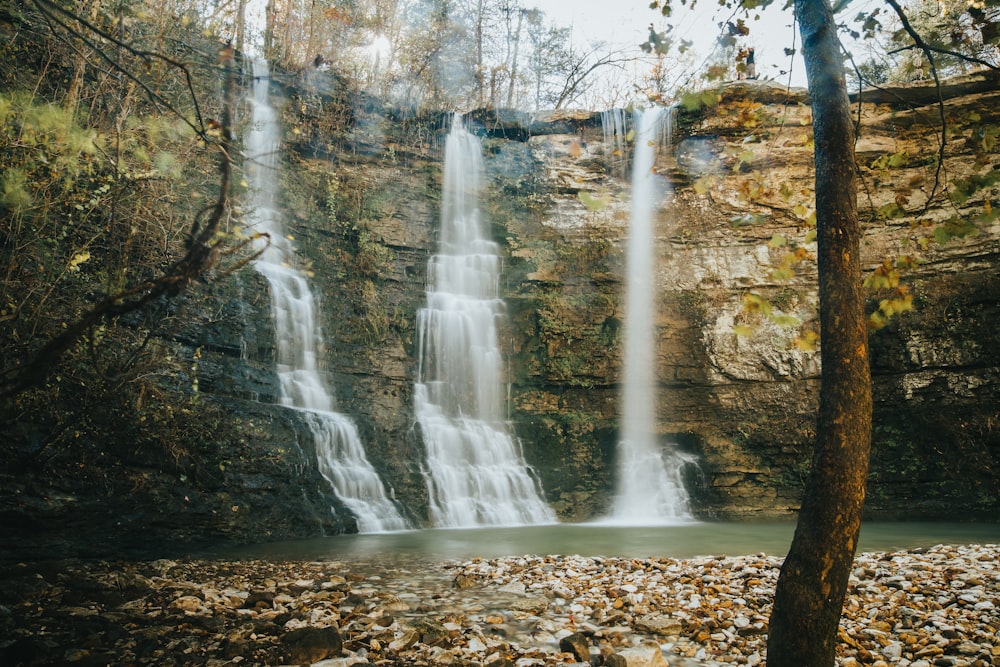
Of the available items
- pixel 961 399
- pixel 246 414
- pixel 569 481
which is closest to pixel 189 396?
pixel 246 414

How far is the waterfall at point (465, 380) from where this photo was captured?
1151cm

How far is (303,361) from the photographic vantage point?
11.8 metres

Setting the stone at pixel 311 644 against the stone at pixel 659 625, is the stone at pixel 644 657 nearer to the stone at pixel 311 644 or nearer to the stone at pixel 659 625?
the stone at pixel 659 625

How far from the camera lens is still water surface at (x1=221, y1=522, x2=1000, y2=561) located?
7.62m

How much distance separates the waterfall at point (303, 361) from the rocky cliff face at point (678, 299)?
0.42 m

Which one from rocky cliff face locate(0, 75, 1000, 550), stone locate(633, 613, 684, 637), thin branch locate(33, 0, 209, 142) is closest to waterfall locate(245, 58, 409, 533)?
rocky cliff face locate(0, 75, 1000, 550)

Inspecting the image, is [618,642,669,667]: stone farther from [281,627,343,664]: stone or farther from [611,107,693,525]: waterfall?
[611,107,693,525]: waterfall

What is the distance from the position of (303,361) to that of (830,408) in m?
10.6

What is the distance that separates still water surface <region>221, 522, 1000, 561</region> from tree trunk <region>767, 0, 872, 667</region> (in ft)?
17.0

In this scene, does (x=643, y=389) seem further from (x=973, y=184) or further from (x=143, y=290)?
(x=143, y=290)

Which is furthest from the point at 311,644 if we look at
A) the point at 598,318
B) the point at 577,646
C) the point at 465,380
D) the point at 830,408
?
the point at 598,318

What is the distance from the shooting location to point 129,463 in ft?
24.5

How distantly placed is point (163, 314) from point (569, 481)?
28.5ft

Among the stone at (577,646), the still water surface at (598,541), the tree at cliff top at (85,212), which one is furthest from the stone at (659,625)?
the tree at cliff top at (85,212)
